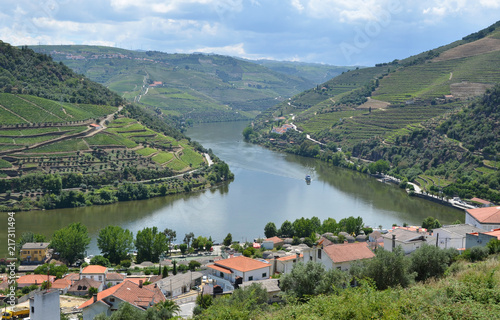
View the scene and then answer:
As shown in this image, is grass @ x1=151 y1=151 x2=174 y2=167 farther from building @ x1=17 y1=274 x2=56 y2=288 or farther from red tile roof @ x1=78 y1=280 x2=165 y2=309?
red tile roof @ x1=78 y1=280 x2=165 y2=309

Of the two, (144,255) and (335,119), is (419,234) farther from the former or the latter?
(335,119)

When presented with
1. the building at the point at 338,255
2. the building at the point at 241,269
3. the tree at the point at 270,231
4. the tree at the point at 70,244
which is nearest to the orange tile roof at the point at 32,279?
Result: the tree at the point at 70,244

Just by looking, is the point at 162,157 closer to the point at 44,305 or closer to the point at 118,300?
the point at 118,300

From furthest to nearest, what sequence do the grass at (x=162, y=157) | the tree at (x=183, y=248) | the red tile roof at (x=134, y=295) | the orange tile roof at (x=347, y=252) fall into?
the grass at (x=162, y=157) < the tree at (x=183, y=248) < the orange tile roof at (x=347, y=252) < the red tile roof at (x=134, y=295)

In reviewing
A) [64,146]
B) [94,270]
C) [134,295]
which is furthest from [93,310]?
[64,146]

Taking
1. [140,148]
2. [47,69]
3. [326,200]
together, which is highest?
[47,69]

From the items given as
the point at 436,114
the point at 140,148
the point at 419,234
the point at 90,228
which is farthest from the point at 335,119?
the point at 419,234

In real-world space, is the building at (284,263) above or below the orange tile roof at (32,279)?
above

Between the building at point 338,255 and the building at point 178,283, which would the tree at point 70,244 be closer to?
the building at point 178,283
